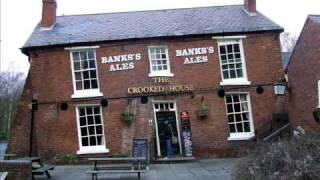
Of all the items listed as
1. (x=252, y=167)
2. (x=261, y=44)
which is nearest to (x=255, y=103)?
(x=261, y=44)

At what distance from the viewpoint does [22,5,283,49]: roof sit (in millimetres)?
23938

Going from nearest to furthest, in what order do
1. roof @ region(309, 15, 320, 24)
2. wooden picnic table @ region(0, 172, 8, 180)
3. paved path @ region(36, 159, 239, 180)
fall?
wooden picnic table @ region(0, 172, 8, 180), paved path @ region(36, 159, 239, 180), roof @ region(309, 15, 320, 24)

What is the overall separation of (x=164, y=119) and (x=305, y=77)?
675cm

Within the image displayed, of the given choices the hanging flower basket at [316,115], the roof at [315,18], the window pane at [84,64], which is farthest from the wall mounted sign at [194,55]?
the hanging flower basket at [316,115]

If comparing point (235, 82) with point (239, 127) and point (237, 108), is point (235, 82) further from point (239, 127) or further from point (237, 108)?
point (239, 127)

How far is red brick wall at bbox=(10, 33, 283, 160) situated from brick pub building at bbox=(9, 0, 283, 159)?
0.04m

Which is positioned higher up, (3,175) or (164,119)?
(164,119)

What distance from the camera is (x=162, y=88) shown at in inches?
928

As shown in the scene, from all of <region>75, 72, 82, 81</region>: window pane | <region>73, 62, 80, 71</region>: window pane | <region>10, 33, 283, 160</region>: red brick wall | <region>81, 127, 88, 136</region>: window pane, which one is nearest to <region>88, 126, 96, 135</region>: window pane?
<region>81, 127, 88, 136</region>: window pane

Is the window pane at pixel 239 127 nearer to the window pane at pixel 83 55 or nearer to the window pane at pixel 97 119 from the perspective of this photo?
the window pane at pixel 97 119

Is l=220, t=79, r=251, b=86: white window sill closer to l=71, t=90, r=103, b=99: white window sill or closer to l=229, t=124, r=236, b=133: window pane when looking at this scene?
l=229, t=124, r=236, b=133: window pane

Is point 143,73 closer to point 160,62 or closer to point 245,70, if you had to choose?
point 160,62

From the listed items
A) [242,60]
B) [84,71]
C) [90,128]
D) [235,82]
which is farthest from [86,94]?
[242,60]

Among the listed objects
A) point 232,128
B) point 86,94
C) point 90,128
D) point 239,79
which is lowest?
point 232,128
